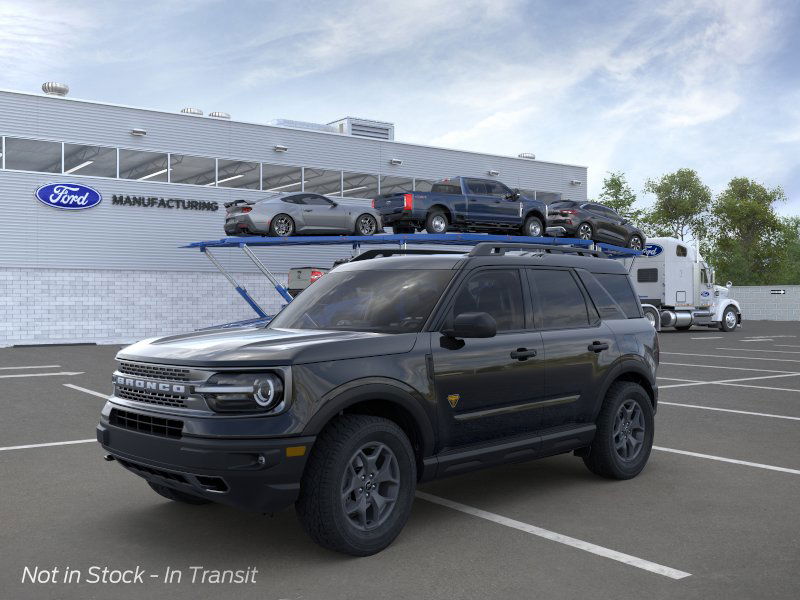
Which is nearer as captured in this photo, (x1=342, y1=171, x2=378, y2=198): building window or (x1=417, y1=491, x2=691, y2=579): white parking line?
(x1=417, y1=491, x2=691, y2=579): white parking line

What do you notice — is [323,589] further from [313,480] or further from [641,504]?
[641,504]

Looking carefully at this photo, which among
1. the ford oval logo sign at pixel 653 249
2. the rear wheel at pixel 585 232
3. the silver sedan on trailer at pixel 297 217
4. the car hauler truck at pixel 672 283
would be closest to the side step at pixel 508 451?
the silver sedan on trailer at pixel 297 217

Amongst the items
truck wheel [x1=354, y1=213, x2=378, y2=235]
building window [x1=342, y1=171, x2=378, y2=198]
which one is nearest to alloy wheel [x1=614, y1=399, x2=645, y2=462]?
truck wheel [x1=354, y1=213, x2=378, y2=235]

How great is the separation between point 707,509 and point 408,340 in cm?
250

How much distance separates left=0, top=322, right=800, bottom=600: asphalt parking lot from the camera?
429 centimetres

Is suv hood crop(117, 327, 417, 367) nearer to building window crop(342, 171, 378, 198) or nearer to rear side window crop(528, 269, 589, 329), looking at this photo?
rear side window crop(528, 269, 589, 329)

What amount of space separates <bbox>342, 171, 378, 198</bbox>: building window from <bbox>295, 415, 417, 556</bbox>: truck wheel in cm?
2954

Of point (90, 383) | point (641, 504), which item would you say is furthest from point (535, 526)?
point (90, 383)

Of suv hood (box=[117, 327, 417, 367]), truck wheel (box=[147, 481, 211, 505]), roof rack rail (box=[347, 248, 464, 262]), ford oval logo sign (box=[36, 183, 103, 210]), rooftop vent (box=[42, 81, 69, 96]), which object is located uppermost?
rooftop vent (box=[42, 81, 69, 96])

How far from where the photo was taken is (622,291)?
721 centimetres

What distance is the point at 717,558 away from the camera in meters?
4.70

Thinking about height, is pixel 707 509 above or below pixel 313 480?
below

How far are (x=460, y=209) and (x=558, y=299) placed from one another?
57.1 feet

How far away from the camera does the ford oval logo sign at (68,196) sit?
2733 centimetres
